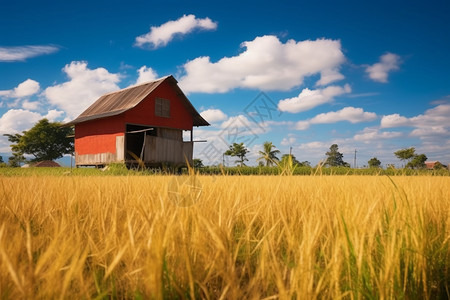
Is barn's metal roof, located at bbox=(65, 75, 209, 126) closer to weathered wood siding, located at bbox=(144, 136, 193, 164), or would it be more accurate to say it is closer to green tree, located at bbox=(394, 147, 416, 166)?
weathered wood siding, located at bbox=(144, 136, 193, 164)

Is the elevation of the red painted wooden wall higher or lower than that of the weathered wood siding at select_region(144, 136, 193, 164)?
higher

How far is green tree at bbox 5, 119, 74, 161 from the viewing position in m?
41.1

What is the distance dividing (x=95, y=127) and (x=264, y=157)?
19992 mm

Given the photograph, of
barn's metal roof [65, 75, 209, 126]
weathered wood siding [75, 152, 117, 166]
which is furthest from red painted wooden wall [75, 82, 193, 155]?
barn's metal roof [65, 75, 209, 126]

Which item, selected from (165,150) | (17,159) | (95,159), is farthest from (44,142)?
(165,150)

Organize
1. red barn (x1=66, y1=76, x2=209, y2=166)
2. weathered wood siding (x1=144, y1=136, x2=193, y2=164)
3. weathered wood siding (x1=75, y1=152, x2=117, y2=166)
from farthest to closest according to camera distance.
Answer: weathered wood siding (x1=75, y1=152, x2=117, y2=166) → red barn (x1=66, y1=76, x2=209, y2=166) → weathered wood siding (x1=144, y1=136, x2=193, y2=164)

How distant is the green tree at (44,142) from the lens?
4112 centimetres

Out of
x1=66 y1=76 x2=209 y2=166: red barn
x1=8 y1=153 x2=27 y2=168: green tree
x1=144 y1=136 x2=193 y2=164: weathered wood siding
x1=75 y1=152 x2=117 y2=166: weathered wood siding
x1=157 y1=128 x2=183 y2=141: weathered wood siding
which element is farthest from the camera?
x1=8 y1=153 x2=27 y2=168: green tree

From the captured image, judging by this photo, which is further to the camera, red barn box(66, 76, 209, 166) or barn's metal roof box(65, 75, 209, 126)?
barn's metal roof box(65, 75, 209, 126)

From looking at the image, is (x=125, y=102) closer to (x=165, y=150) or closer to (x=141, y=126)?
(x=141, y=126)

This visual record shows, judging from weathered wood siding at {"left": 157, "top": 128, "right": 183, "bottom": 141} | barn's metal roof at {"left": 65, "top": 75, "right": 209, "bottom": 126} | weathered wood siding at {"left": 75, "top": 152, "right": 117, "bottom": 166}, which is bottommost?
weathered wood siding at {"left": 75, "top": 152, "right": 117, "bottom": 166}

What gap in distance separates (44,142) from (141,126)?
29012mm

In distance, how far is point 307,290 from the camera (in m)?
0.97

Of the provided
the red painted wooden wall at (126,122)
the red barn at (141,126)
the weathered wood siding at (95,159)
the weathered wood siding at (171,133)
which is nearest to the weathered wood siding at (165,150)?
the red barn at (141,126)
